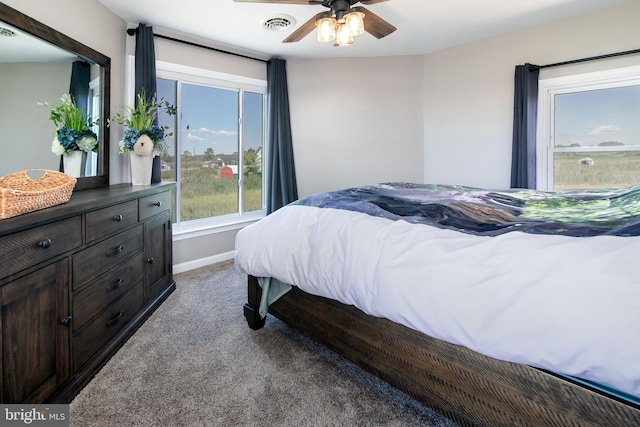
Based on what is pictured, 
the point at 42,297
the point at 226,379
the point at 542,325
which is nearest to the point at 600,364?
the point at 542,325

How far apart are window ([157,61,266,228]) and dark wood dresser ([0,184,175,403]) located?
1286mm

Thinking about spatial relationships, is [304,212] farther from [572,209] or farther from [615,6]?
[615,6]

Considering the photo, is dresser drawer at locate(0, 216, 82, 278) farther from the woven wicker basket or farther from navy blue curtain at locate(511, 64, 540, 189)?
navy blue curtain at locate(511, 64, 540, 189)

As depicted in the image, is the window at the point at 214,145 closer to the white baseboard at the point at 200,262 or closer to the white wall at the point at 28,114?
the white baseboard at the point at 200,262

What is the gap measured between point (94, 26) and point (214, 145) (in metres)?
1.48

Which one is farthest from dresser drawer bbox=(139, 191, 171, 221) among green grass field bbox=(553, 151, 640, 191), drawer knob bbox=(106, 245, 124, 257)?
green grass field bbox=(553, 151, 640, 191)

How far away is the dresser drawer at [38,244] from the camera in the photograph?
111cm

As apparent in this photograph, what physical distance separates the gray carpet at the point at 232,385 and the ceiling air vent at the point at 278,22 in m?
2.51

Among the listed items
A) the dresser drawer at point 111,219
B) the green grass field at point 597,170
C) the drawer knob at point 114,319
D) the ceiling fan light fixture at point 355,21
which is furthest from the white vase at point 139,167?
the green grass field at point 597,170

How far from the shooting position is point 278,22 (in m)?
2.90

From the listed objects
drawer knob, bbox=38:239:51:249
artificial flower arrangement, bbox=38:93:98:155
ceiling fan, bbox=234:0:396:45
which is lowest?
drawer knob, bbox=38:239:51:249

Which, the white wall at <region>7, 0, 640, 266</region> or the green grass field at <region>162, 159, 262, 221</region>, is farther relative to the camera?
the green grass field at <region>162, 159, 262, 221</region>

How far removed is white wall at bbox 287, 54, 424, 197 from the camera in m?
3.97

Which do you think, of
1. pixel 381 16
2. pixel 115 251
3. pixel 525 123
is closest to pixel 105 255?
pixel 115 251
